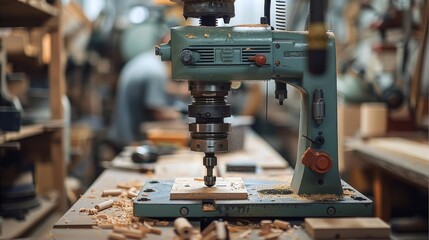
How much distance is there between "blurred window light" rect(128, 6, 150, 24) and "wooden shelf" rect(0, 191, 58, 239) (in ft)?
11.1

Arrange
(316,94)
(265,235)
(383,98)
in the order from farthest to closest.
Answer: (383,98) → (316,94) → (265,235)

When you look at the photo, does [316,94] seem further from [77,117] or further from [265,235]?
[77,117]

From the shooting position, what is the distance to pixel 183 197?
1695mm

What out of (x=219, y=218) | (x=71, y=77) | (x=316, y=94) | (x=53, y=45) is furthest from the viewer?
(x=71, y=77)

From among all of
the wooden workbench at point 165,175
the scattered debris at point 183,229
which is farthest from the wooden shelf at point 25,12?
the scattered debris at point 183,229

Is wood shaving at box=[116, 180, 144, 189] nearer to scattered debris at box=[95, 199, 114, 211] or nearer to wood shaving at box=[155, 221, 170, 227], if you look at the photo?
scattered debris at box=[95, 199, 114, 211]

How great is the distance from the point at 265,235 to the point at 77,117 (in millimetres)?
5076

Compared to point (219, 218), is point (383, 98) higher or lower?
higher

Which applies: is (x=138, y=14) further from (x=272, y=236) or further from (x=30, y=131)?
(x=272, y=236)

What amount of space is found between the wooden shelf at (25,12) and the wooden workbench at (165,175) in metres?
0.79

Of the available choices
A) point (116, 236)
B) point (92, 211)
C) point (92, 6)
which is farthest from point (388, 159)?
point (92, 6)

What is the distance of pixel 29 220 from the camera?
2625 millimetres

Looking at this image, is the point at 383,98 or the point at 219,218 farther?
the point at 383,98

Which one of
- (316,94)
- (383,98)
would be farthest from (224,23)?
(383,98)
